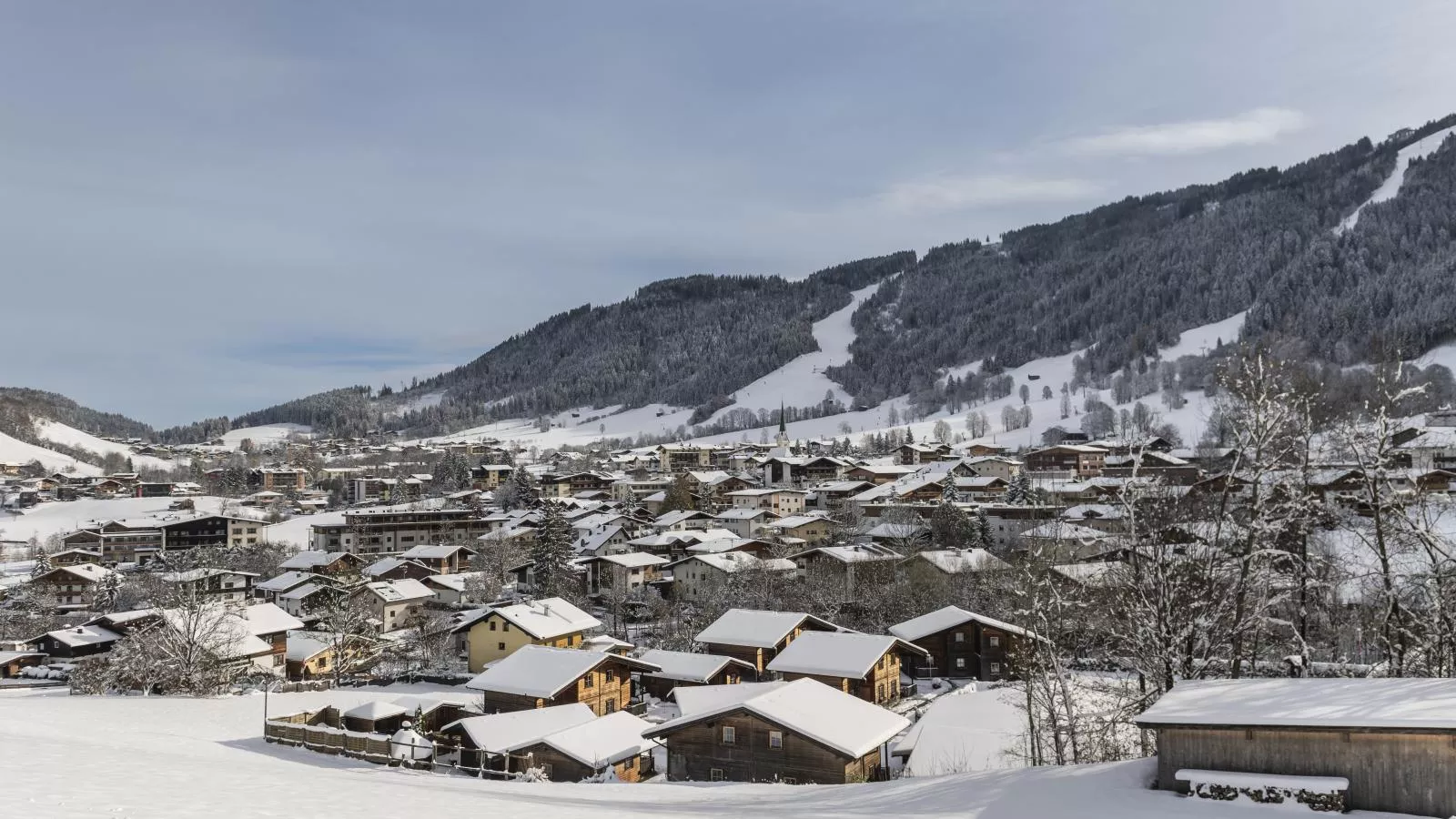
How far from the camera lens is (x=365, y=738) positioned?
1756cm

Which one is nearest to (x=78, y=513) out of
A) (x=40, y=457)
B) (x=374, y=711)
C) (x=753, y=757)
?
(x=40, y=457)

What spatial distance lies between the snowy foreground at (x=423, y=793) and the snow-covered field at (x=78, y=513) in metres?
74.4

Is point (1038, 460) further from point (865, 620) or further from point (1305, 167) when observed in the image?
point (1305, 167)

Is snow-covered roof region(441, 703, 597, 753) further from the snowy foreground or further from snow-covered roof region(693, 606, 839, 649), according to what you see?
snow-covered roof region(693, 606, 839, 649)

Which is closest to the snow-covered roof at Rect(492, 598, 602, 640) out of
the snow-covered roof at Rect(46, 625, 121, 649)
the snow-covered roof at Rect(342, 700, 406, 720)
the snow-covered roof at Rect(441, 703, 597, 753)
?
the snow-covered roof at Rect(342, 700, 406, 720)

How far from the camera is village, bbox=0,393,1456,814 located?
10.1 metres

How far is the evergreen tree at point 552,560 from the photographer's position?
47781 millimetres

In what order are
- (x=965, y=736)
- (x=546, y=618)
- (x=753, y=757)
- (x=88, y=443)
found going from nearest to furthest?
1. (x=753, y=757)
2. (x=965, y=736)
3. (x=546, y=618)
4. (x=88, y=443)

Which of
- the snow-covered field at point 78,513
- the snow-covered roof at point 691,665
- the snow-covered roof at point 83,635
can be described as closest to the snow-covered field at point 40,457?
the snow-covered field at point 78,513

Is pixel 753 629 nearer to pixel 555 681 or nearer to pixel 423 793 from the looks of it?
pixel 555 681

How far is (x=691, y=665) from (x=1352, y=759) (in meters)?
23.1

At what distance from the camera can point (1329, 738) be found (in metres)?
8.63

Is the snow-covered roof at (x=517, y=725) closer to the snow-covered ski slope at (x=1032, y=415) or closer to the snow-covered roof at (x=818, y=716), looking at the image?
the snow-covered roof at (x=818, y=716)

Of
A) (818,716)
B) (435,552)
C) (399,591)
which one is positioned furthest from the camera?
(435,552)
